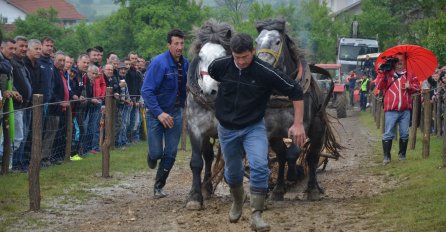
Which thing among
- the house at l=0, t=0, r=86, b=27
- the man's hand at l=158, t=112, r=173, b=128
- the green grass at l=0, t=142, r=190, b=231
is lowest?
the green grass at l=0, t=142, r=190, b=231

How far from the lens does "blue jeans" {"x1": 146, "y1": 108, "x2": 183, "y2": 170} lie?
1094cm

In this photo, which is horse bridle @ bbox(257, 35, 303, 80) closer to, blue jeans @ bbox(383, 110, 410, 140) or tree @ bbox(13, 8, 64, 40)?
blue jeans @ bbox(383, 110, 410, 140)

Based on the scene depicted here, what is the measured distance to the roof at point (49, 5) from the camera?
381 ft

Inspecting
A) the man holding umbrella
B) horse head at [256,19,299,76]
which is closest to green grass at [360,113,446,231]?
the man holding umbrella

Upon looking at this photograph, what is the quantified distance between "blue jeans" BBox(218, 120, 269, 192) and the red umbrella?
670 cm

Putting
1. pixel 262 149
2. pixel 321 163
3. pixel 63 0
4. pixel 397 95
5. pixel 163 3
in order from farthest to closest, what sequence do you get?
pixel 63 0 → pixel 163 3 → pixel 397 95 → pixel 321 163 → pixel 262 149

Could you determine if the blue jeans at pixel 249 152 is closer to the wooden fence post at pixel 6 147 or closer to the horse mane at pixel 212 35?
the horse mane at pixel 212 35

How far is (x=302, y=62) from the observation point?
1053 cm

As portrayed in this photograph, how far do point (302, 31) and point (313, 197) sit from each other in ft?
152

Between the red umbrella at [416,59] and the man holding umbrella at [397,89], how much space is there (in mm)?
76

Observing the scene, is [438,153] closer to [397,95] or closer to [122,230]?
[397,95]

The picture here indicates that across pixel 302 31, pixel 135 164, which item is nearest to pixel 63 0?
pixel 302 31

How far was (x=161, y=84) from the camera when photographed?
A: 35.5 feet

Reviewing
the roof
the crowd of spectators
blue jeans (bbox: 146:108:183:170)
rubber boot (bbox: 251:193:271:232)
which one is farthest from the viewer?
the roof
